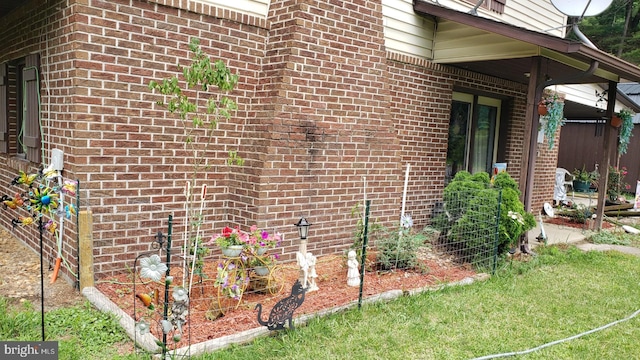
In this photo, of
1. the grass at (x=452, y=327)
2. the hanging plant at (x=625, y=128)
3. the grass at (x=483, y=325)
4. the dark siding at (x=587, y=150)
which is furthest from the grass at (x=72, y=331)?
the dark siding at (x=587, y=150)

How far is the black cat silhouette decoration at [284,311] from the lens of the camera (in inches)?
132

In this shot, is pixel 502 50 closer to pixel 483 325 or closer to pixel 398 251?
pixel 398 251

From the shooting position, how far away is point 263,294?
168 inches

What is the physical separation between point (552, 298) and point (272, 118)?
333cm

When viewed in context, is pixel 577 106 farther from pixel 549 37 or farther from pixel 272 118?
pixel 272 118

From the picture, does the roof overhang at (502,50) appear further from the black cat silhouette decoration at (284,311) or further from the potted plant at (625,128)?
the black cat silhouette decoration at (284,311)

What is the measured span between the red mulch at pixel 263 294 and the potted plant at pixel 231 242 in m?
0.27

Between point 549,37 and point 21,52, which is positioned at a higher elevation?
point 549,37

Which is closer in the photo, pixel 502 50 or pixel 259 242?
pixel 259 242

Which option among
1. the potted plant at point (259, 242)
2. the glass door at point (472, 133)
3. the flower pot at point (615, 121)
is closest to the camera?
the potted plant at point (259, 242)

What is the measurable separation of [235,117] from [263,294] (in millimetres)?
1916

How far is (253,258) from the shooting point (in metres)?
4.04


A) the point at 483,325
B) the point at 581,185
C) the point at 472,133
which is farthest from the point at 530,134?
the point at 581,185

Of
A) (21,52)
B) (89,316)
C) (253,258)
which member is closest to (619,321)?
(253,258)
